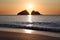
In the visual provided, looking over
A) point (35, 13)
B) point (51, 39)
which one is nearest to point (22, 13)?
point (35, 13)

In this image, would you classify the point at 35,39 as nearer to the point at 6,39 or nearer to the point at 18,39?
the point at 18,39

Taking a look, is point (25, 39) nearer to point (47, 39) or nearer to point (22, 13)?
point (47, 39)

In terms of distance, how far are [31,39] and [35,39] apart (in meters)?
0.25

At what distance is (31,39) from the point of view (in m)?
11.8

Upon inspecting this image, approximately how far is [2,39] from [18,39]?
0.98 m

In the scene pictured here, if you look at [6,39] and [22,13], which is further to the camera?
[22,13]

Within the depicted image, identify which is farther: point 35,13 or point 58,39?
point 35,13

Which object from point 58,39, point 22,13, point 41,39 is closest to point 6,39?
point 41,39

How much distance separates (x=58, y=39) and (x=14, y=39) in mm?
2712

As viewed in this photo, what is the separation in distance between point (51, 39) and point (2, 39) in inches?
119

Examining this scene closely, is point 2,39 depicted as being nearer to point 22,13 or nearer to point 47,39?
point 47,39

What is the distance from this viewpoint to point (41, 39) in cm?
1187

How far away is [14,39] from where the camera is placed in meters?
11.8

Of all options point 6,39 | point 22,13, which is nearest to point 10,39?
point 6,39
